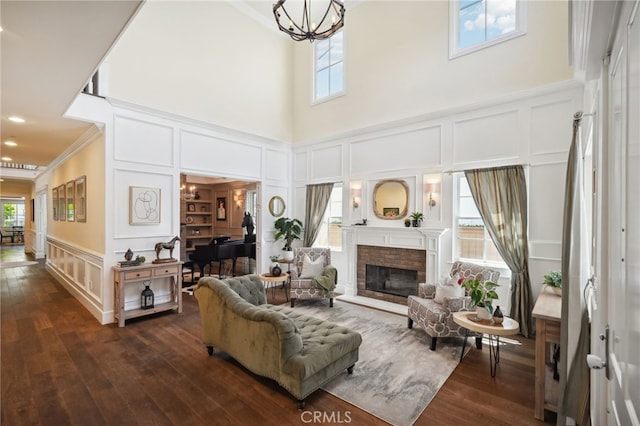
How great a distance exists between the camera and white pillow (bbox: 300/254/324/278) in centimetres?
550

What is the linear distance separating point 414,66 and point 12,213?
2184cm

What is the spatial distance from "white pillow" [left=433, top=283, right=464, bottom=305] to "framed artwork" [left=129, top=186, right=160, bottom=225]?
4.59 m

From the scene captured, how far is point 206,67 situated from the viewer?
5.83 m

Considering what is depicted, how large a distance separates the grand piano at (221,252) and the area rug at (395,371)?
375 centimetres

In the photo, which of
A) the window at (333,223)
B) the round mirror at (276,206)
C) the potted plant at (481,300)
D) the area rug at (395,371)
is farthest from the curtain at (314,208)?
the potted plant at (481,300)

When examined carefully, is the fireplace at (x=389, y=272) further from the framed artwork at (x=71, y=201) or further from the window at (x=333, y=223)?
the framed artwork at (x=71, y=201)

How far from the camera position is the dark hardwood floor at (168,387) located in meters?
2.42

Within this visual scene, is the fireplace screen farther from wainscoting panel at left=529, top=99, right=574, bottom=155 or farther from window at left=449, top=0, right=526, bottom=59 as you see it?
Answer: window at left=449, top=0, right=526, bottom=59

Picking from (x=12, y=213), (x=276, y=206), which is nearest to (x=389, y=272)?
(x=276, y=206)

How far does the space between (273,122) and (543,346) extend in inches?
251

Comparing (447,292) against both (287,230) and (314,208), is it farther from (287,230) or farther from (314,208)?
(287,230)

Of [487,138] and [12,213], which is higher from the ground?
[487,138]

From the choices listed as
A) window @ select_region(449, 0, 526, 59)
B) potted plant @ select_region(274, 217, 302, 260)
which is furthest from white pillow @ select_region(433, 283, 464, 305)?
window @ select_region(449, 0, 526, 59)

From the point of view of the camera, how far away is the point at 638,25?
865 mm
